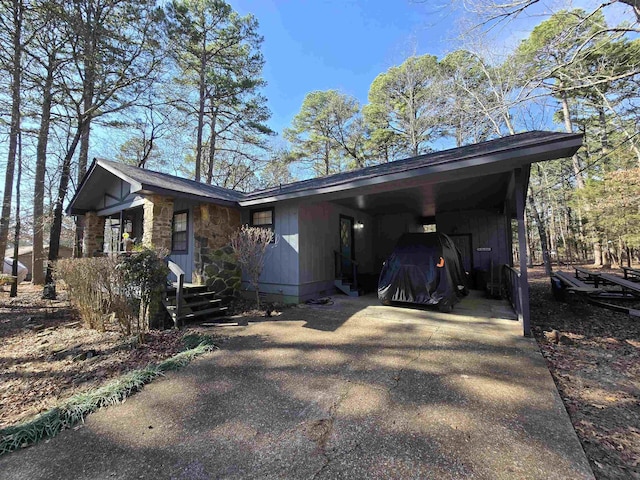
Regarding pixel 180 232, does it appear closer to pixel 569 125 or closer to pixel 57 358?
pixel 57 358

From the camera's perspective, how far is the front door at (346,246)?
875 cm

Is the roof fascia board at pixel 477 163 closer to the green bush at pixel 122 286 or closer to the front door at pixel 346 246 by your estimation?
the front door at pixel 346 246

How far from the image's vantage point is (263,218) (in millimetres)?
7773

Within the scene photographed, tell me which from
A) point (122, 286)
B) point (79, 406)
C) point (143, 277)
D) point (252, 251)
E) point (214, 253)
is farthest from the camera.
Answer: point (214, 253)

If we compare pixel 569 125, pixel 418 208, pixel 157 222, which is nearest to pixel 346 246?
pixel 418 208

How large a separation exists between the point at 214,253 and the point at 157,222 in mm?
1480

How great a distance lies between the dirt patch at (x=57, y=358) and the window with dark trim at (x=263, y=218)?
349cm

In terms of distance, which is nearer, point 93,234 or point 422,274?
point 422,274

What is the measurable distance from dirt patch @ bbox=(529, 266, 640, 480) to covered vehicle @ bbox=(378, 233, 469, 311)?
5.42 feet

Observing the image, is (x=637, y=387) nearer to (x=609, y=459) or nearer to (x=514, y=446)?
(x=609, y=459)

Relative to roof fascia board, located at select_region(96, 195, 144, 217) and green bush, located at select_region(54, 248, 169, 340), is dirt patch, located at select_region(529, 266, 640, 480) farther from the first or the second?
roof fascia board, located at select_region(96, 195, 144, 217)

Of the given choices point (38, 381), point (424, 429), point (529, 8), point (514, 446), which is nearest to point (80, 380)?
point (38, 381)

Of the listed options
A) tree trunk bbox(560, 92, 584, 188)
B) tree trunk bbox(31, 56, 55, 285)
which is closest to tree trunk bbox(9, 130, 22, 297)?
tree trunk bbox(31, 56, 55, 285)

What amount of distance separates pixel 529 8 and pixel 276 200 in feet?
22.8
